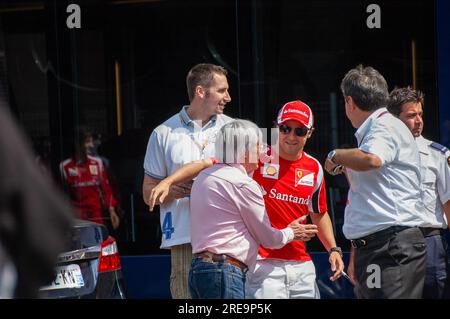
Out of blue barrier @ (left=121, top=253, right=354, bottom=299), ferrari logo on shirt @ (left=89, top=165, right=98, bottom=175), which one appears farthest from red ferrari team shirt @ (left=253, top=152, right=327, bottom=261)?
ferrari logo on shirt @ (left=89, top=165, right=98, bottom=175)

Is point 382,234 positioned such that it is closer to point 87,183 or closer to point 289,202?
point 289,202

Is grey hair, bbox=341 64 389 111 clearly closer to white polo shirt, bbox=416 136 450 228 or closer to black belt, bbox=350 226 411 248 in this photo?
black belt, bbox=350 226 411 248

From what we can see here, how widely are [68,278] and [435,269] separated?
2.16 metres

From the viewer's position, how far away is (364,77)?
4918 mm

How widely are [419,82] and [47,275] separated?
5914 mm

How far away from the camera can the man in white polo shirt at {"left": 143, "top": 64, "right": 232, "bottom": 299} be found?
520 centimetres

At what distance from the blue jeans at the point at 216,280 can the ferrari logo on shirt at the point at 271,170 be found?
77 centimetres

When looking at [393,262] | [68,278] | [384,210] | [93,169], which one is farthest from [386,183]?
[93,169]

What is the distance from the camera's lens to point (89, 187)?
791cm

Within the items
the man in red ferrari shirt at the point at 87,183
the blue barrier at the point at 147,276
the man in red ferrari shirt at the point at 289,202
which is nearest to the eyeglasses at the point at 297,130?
the man in red ferrari shirt at the point at 289,202

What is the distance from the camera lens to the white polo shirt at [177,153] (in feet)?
17.0

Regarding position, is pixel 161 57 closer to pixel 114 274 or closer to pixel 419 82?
pixel 419 82
